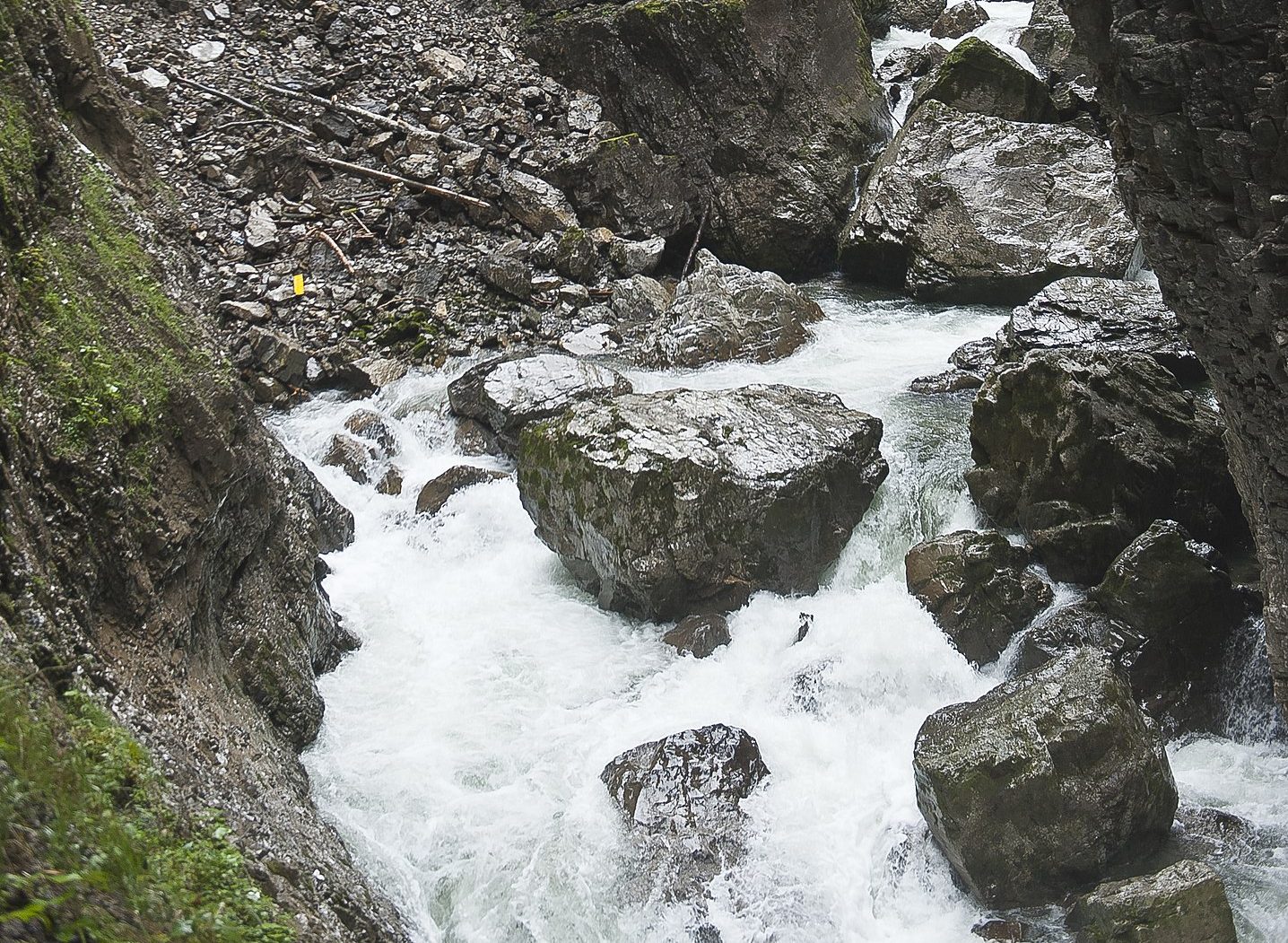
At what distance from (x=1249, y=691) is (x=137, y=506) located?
740 centimetres

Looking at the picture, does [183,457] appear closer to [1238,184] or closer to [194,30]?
[1238,184]

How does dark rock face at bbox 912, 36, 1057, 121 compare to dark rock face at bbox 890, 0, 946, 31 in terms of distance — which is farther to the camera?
dark rock face at bbox 890, 0, 946, 31

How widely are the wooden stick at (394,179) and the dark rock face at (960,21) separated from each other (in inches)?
435

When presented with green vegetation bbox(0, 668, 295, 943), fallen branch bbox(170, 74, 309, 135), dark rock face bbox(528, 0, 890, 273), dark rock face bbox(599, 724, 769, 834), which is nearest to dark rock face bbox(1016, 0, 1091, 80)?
dark rock face bbox(528, 0, 890, 273)

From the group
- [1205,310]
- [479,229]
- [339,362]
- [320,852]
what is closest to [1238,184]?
[1205,310]

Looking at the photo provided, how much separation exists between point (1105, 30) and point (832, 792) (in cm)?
493

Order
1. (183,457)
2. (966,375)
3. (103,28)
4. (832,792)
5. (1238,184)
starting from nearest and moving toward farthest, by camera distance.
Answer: (1238,184) → (183,457) → (832,792) → (966,375) → (103,28)

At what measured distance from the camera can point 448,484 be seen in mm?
10508

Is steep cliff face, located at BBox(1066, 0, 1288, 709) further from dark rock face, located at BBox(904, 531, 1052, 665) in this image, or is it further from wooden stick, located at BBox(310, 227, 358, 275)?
wooden stick, located at BBox(310, 227, 358, 275)

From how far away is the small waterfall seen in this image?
Result: 694 centimetres

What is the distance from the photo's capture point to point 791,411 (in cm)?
928

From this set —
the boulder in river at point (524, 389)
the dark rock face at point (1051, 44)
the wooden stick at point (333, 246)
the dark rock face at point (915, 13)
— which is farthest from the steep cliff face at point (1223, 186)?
the dark rock face at point (915, 13)

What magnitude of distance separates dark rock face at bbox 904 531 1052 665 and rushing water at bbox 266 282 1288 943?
18 centimetres

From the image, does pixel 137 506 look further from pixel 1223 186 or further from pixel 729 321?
pixel 729 321
